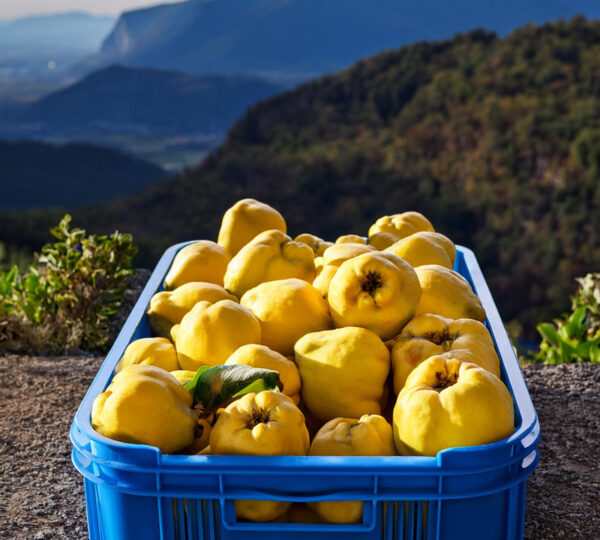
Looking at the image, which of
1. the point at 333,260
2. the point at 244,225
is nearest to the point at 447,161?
the point at 244,225

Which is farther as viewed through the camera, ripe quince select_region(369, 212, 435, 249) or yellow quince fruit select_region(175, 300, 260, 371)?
ripe quince select_region(369, 212, 435, 249)

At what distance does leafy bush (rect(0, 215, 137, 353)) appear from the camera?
185 inches

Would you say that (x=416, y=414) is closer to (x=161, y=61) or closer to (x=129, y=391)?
(x=129, y=391)

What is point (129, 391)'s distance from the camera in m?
1.66

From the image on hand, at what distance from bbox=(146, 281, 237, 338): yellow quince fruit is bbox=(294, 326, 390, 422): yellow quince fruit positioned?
536 mm

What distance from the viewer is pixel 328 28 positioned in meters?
101

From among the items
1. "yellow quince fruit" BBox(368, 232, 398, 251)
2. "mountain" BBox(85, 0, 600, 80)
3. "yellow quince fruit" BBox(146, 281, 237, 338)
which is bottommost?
"yellow quince fruit" BBox(146, 281, 237, 338)

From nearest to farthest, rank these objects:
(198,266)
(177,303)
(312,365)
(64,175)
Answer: (312,365)
(177,303)
(198,266)
(64,175)

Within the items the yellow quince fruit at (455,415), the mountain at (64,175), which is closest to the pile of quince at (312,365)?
the yellow quince fruit at (455,415)

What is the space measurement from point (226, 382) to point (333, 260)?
2.79 ft

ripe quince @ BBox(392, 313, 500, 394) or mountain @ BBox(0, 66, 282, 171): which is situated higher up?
mountain @ BBox(0, 66, 282, 171)

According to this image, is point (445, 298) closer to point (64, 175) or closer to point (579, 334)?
point (579, 334)

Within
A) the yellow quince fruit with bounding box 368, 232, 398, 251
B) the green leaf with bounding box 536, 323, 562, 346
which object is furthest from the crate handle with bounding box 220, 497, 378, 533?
the green leaf with bounding box 536, 323, 562, 346

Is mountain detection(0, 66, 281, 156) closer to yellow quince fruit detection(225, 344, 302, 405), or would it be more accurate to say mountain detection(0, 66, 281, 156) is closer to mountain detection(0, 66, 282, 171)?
mountain detection(0, 66, 282, 171)
